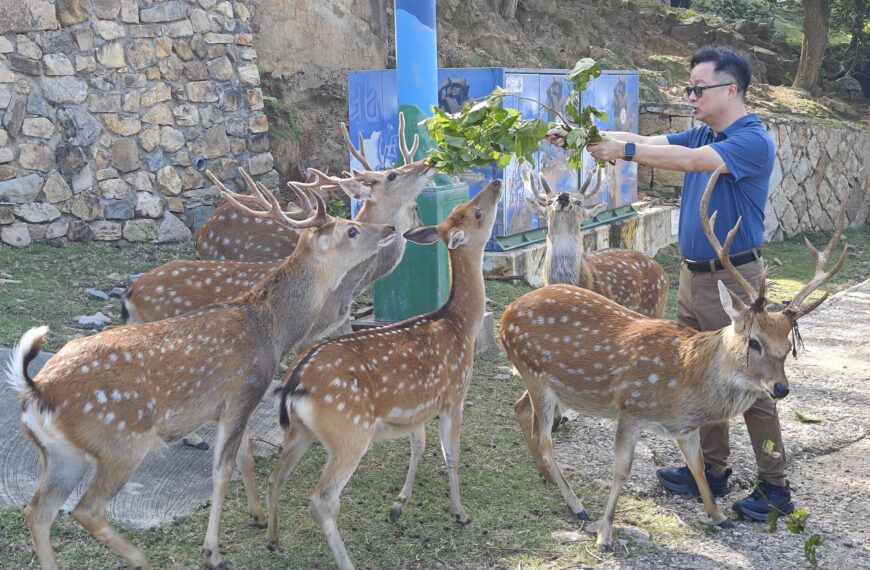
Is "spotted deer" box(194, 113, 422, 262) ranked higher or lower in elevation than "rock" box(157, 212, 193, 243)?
higher

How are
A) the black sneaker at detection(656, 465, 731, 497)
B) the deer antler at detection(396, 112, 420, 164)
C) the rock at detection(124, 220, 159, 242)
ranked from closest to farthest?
the black sneaker at detection(656, 465, 731, 497) → the deer antler at detection(396, 112, 420, 164) → the rock at detection(124, 220, 159, 242)

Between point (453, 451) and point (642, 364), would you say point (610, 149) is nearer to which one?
point (642, 364)

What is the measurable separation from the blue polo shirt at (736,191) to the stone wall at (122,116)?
5.56m

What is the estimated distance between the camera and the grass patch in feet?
14.2

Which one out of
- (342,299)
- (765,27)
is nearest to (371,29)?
(342,299)

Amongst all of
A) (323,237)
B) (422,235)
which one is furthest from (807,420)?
(323,237)

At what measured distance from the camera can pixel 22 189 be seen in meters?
8.17

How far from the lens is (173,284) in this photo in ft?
18.4

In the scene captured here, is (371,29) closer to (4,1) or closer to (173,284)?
(4,1)

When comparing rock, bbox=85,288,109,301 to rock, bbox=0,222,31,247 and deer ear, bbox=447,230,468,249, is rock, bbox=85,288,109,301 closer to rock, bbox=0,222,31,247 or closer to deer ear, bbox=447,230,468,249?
rock, bbox=0,222,31,247

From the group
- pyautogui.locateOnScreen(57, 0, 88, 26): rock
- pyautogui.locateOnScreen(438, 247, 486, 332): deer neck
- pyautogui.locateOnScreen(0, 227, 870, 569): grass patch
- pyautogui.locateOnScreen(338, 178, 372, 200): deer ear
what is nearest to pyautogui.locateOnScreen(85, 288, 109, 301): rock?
pyautogui.locateOnScreen(0, 227, 870, 569): grass patch

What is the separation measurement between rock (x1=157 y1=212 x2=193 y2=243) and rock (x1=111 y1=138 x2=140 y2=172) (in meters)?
0.56

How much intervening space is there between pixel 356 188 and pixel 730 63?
2.61 meters

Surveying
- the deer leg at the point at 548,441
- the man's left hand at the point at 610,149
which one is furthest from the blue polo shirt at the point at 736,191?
the deer leg at the point at 548,441
